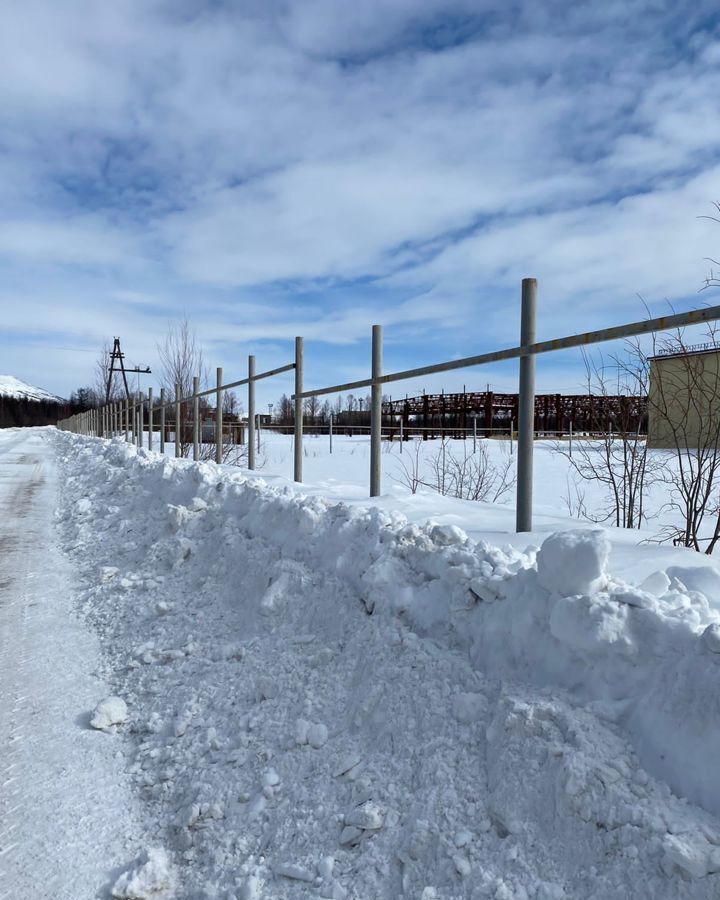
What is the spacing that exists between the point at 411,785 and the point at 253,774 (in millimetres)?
566

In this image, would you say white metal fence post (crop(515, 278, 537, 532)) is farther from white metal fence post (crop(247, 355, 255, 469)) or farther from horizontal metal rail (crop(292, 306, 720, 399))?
white metal fence post (crop(247, 355, 255, 469))

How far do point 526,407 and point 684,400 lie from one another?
8.01ft

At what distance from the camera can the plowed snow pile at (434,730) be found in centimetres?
153

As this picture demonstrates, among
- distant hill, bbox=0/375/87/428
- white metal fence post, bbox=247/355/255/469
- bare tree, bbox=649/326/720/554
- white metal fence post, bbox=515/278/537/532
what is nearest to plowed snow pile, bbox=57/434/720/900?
white metal fence post, bbox=515/278/537/532

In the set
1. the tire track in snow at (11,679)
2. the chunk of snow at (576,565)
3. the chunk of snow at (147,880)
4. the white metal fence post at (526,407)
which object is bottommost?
the chunk of snow at (147,880)

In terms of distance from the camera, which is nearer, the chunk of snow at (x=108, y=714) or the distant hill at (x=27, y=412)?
the chunk of snow at (x=108, y=714)

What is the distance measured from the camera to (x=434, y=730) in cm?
201

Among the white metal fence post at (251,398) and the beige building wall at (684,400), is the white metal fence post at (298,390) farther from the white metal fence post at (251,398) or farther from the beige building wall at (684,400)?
the beige building wall at (684,400)

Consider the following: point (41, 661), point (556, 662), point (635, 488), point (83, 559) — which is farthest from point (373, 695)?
point (635, 488)

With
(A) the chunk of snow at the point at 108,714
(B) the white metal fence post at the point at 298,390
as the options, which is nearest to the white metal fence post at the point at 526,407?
(A) the chunk of snow at the point at 108,714

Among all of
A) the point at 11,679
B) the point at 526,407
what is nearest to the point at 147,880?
the point at 11,679

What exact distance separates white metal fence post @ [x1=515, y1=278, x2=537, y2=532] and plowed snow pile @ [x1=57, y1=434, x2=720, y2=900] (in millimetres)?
727

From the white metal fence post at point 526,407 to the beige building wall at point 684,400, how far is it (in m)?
1.65

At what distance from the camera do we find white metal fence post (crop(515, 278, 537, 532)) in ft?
11.3
